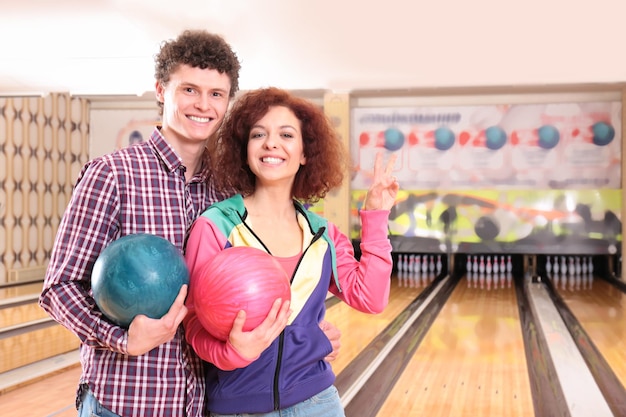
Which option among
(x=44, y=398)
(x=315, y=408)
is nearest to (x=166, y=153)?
(x=315, y=408)

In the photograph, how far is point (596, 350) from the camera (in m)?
4.20

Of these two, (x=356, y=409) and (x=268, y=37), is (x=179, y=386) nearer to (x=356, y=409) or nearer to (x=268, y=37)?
(x=356, y=409)

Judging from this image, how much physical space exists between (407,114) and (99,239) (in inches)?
277

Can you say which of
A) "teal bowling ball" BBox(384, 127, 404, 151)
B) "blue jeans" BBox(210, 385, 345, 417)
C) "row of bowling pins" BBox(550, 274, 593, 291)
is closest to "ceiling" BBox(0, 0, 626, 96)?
"teal bowling ball" BBox(384, 127, 404, 151)

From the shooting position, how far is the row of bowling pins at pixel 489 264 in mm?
8008

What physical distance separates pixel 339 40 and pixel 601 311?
130 inches

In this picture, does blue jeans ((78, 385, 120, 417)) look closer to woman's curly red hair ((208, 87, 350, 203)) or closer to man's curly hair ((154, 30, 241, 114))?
woman's curly red hair ((208, 87, 350, 203))

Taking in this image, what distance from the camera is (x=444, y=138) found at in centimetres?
787

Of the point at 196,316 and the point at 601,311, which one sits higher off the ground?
the point at 196,316

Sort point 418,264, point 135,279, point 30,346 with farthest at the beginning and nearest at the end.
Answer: point 418,264 → point 30,346 → point 135,279

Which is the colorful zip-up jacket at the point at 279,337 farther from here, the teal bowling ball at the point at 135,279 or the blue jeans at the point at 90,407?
the blue jeans at the point at 90,407

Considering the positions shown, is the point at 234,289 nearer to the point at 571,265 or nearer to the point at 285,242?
the point at 285,242

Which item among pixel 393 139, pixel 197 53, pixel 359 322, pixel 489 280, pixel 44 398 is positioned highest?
pixel 393 139

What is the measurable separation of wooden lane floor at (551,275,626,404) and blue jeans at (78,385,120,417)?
2.83 metres
